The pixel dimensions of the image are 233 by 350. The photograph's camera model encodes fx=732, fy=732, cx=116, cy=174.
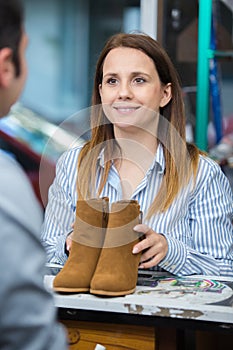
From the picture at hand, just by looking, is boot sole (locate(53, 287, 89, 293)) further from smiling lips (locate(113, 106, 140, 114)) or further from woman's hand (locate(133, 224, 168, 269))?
smiling lips (locate(113, 106, 140, 114))

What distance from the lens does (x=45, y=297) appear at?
76 centimetres

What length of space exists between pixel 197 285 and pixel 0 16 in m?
0.98

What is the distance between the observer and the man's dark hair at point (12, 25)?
798 millimetres

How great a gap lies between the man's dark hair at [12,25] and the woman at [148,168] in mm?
991

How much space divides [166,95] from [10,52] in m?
1.14

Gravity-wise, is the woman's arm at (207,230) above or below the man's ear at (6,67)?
below

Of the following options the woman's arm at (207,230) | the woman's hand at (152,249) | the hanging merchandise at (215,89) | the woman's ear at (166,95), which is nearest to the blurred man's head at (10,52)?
the woman's hand at (152,249)

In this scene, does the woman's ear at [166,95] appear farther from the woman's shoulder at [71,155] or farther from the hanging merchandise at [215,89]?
the hanging merchandise at [215,89]

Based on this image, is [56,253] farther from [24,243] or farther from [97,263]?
[24,243]

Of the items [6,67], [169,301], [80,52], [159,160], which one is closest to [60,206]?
[159,160]

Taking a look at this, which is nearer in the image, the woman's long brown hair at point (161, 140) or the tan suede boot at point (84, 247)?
the tan suede boot at point (84, 247)

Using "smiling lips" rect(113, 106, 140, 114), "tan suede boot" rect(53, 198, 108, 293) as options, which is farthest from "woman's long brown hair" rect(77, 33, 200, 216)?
"tan suede boot" rect(53, 198, 108, 293)

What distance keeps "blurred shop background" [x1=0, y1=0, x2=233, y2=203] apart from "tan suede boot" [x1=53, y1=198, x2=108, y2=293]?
137 centimetres

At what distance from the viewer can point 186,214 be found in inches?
73.6
